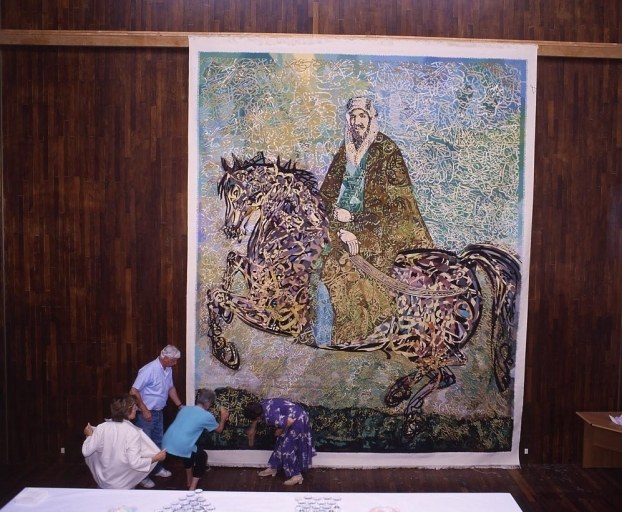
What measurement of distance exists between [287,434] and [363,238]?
1771mm

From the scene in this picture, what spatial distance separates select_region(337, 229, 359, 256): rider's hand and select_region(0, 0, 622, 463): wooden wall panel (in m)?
1.38

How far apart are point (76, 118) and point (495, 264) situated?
12.5ft

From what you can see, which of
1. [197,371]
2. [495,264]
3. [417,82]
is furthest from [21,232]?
[495,264]

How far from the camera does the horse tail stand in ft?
18.7

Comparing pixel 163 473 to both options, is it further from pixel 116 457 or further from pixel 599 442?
pixel 599 442

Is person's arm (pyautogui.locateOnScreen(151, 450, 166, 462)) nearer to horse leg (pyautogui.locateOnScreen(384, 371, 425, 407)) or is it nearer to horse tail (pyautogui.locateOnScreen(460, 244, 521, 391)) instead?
horse leg (pyautogui.locateOnScreen(384, 371, 425, 407))

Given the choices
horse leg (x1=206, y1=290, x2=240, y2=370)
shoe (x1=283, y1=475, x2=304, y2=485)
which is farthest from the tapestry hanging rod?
shoe (x1=283, y1=475, x2=304, y2=485)

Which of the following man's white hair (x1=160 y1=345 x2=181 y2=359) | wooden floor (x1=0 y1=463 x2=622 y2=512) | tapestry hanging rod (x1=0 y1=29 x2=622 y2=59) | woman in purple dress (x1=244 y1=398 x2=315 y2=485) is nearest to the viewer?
wooden floor (x1=0 y1=463 x2=622 y2=512)

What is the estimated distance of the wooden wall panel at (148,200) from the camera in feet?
18.4

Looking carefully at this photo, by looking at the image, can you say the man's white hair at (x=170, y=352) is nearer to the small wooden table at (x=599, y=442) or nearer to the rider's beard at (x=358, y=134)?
the rider's beard at (x=358, y=134)

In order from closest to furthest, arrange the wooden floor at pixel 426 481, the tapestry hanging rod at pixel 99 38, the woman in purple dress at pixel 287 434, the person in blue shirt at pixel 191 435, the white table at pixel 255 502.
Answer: the white table at pixel 255 502, the person in blue shirt at pixel 191 435, the wooden floor at pixel 426 481, the woman in purple dress at pixel 287 434, the tapestry hanging rod at pixel 99 38

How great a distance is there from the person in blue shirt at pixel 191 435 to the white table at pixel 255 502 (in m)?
1.16

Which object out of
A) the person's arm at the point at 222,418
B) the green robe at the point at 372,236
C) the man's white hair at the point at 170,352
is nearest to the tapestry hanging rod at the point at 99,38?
the green robe at the point at 372,236

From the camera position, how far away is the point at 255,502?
141 inches
